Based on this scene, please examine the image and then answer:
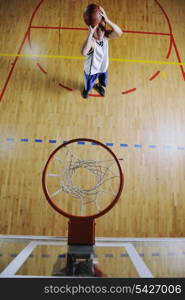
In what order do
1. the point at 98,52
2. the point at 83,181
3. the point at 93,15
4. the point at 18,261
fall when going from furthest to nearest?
the point at 83,181
the point at 98,52
the point at 93,15
the point at 18,261

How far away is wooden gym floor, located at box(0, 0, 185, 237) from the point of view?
3.67 metres

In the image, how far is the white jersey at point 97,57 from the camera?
3629mm

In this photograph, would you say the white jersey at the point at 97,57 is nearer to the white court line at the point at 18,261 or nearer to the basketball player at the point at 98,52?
the basketball player at the point at 98,52

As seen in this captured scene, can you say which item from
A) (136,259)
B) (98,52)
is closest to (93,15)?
(98,52)

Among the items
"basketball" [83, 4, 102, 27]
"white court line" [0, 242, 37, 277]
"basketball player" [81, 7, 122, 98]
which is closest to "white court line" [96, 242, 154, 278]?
"white court line" [0, 242, 37, 277]

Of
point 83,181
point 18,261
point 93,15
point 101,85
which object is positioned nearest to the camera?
point 18,261

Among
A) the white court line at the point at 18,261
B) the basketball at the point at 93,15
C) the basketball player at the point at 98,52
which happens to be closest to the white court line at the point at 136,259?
the white court line at the point at 18,261

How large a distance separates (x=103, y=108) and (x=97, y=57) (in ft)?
2.76

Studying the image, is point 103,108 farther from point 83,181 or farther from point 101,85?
point 83,181

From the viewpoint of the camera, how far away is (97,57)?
12.0 ft

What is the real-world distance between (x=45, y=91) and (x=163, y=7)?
291 cm

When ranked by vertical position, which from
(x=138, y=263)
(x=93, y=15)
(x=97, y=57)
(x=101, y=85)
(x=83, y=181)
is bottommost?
(x=138, y=263)

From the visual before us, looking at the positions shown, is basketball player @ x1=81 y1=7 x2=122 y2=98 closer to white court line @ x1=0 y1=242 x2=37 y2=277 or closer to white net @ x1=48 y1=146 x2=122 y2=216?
white net @ x1=48 y1=146 x2=122 y2=216

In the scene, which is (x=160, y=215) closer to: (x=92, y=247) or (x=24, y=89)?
(x=92, y=247)
